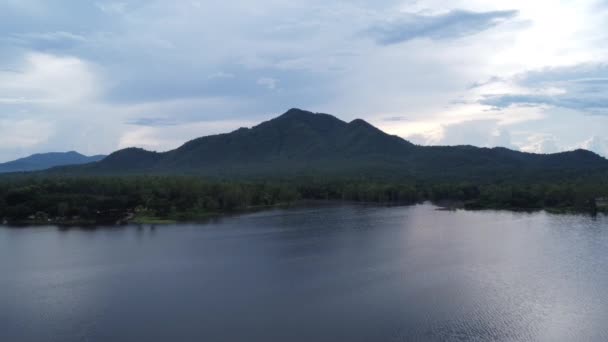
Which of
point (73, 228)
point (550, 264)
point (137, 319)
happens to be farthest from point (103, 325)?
point (73, 228)

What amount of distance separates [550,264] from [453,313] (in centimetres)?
977

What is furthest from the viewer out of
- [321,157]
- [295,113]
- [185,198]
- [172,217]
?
[295,113]

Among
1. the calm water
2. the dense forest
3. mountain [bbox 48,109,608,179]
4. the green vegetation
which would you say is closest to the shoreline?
the dense forest

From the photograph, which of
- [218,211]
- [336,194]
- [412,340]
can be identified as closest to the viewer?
[412,340]

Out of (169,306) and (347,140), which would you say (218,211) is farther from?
(347,140)

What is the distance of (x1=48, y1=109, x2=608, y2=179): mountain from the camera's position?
288 feet

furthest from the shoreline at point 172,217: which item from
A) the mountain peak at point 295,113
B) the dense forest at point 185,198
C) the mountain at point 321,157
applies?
the mountain peak at point 295,113

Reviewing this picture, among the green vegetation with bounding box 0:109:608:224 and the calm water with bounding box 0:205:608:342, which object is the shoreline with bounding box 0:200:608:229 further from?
the calm water with bounding box 0:205:608:342

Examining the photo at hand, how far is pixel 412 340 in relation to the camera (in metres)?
15.0

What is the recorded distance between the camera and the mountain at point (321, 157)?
87.7 meters

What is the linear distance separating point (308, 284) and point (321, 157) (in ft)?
281

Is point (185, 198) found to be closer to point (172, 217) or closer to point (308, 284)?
point (172, 217)

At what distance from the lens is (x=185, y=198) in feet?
158

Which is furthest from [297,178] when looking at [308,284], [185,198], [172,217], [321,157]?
[308,284]
